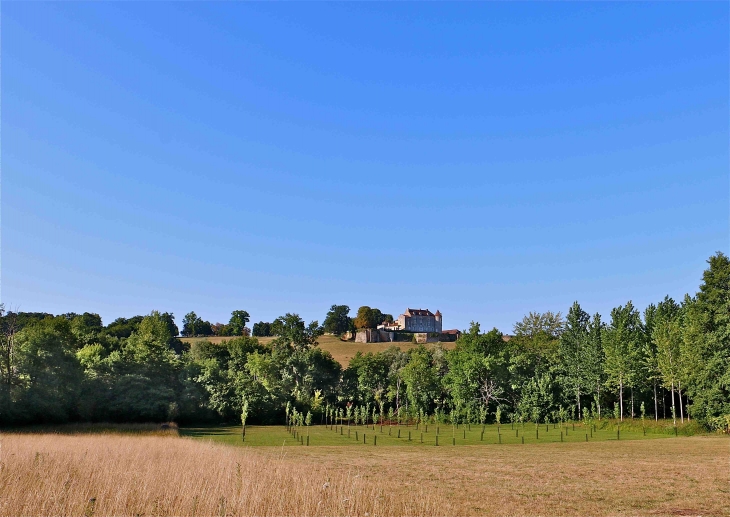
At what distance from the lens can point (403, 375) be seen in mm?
83000

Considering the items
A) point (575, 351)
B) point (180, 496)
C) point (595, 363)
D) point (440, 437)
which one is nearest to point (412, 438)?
point (440, 437)

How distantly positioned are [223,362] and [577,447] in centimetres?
7604

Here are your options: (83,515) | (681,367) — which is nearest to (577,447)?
(681,367)

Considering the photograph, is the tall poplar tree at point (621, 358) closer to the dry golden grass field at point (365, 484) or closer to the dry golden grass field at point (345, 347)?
the dry golden grass field at point (365, 484)

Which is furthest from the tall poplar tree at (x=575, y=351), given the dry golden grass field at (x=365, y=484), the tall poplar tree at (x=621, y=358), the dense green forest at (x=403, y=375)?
the dry golden grass field at (x=365, y=484)

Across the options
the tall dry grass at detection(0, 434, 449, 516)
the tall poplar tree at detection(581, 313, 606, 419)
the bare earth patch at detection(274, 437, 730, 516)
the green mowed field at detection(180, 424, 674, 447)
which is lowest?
the green mowed field at detection(180, 424, 674, 447)

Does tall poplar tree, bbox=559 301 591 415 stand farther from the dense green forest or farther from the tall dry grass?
the tall dry grass

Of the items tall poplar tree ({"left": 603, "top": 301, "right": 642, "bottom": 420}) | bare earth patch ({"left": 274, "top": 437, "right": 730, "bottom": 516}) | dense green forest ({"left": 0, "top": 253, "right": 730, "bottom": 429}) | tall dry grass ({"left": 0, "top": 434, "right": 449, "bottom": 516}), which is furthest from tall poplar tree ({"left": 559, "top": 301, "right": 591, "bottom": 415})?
tall dry grass ({"left": 0, "top": 434, "right": 449, "bottom": 516})

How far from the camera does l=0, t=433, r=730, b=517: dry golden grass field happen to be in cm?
1198

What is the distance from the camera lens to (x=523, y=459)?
3228 centimetres

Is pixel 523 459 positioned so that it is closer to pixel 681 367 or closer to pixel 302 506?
pixel 302 506

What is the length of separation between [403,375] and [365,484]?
68.7 meters

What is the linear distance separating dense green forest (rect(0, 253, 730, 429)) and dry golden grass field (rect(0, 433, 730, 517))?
27.7 metres

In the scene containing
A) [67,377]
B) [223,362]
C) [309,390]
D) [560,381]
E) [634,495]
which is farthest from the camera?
[223,362]
